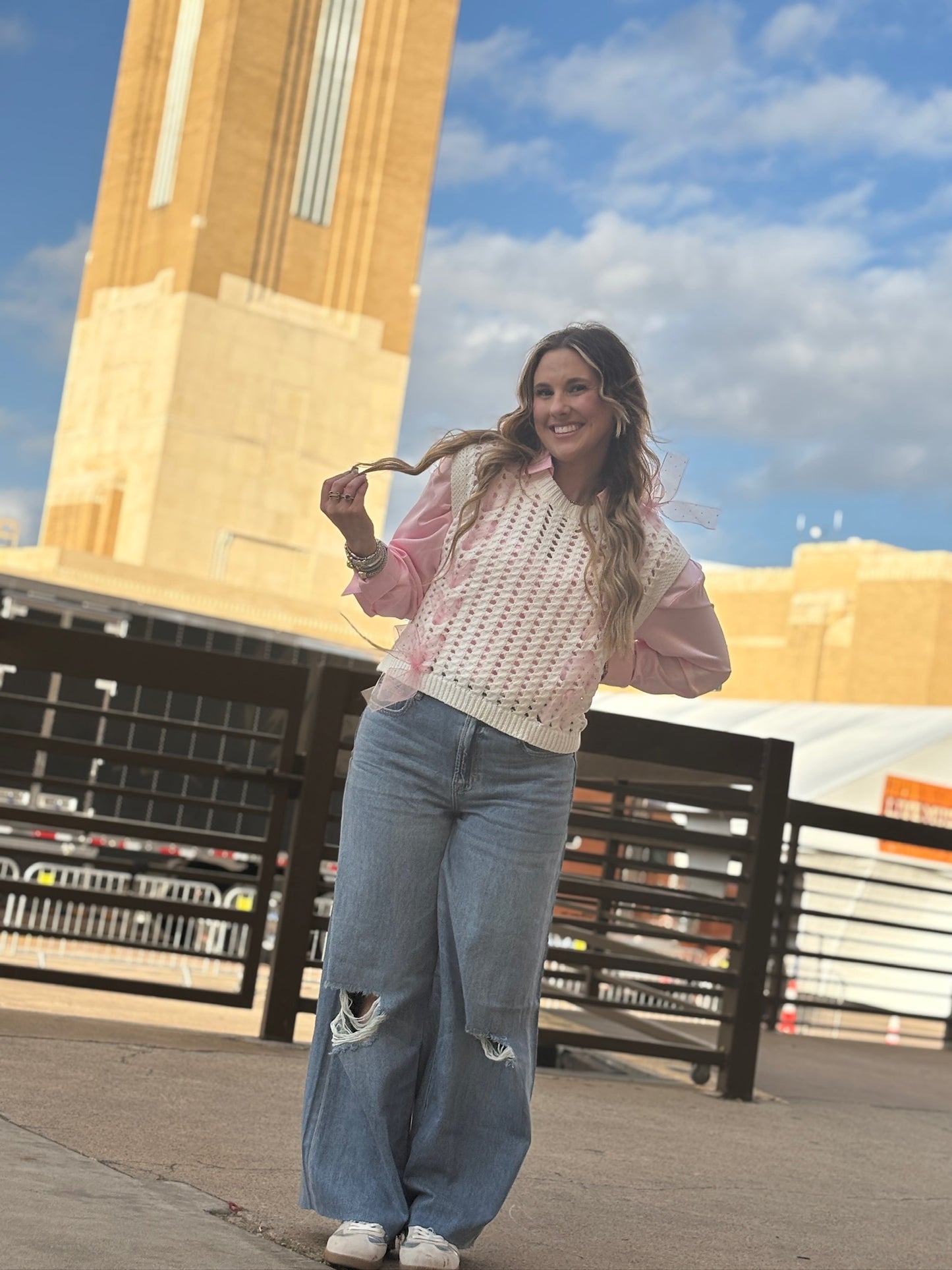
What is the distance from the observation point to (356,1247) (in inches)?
113

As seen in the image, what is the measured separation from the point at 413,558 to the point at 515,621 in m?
0.25

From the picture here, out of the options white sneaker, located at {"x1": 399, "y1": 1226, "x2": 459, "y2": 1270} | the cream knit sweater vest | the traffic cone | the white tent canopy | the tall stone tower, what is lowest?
the traffic cone

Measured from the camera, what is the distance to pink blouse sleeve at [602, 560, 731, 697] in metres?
3.25

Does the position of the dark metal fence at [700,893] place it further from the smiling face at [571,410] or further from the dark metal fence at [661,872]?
the smiling face at [571,410]

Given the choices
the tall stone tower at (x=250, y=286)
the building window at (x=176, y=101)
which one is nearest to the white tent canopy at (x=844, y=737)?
the tall stone tower at (x=250, y=286)

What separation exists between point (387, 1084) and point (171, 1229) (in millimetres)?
451

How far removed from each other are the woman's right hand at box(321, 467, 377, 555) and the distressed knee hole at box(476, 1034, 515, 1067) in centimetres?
94

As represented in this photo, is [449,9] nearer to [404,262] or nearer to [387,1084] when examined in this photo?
[404,262]

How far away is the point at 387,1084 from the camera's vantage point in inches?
118

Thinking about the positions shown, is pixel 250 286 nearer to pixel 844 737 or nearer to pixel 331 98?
pixel 331 98

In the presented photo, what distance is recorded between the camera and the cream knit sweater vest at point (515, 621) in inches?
Result: 119

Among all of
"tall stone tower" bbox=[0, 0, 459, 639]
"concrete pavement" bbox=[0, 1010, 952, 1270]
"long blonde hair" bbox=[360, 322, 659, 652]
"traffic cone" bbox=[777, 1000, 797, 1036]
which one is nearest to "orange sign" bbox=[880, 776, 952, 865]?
"traffic cone" bbox=[777, 1000, 797, 1036]

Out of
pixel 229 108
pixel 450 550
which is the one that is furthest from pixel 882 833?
Result: pixel 229 108

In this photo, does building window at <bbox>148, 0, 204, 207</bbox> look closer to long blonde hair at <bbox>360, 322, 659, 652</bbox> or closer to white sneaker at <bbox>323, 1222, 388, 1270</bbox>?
long blonde hair at <bbox>360, 322, 659, 652</bbox>
